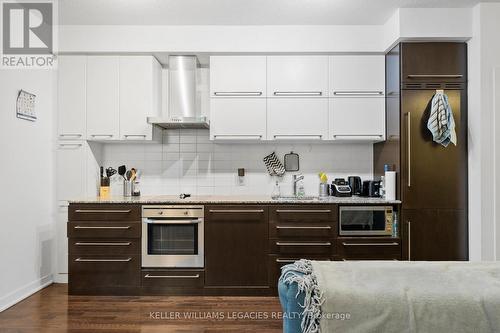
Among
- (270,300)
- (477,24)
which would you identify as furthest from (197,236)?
(477,24)

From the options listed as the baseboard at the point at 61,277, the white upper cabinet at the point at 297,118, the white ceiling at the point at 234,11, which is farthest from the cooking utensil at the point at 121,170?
the white upper cabinet at the point at 297,118

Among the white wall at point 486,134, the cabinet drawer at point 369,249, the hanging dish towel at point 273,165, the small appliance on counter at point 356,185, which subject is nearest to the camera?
the white wall at point 486,134

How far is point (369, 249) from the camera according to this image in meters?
3.24

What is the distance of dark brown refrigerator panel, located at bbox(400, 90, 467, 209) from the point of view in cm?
324

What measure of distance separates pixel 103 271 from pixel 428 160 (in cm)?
323

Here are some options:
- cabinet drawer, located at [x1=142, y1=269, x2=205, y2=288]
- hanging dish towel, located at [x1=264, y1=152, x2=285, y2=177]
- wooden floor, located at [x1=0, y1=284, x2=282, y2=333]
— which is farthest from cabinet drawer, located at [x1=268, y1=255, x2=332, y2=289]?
hanging dish towel, located at [x1=264, y1=152, x2=285, y2=177]

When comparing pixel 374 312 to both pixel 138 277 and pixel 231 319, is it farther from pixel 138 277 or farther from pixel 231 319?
pixel 138 277

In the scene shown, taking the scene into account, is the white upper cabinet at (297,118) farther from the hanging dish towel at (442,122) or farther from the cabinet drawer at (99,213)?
the cabinet drawer at (99,213)

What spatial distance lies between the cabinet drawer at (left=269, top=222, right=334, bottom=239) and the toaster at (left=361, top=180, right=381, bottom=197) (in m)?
0.71

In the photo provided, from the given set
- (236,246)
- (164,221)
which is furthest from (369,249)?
(164,221)

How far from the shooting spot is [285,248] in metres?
3.26

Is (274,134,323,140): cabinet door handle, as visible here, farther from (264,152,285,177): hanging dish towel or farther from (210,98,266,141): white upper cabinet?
(264,152,285,177): hanging dish towel

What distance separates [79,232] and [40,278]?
738 millimetres

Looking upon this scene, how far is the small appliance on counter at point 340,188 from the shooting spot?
3.66 metres
